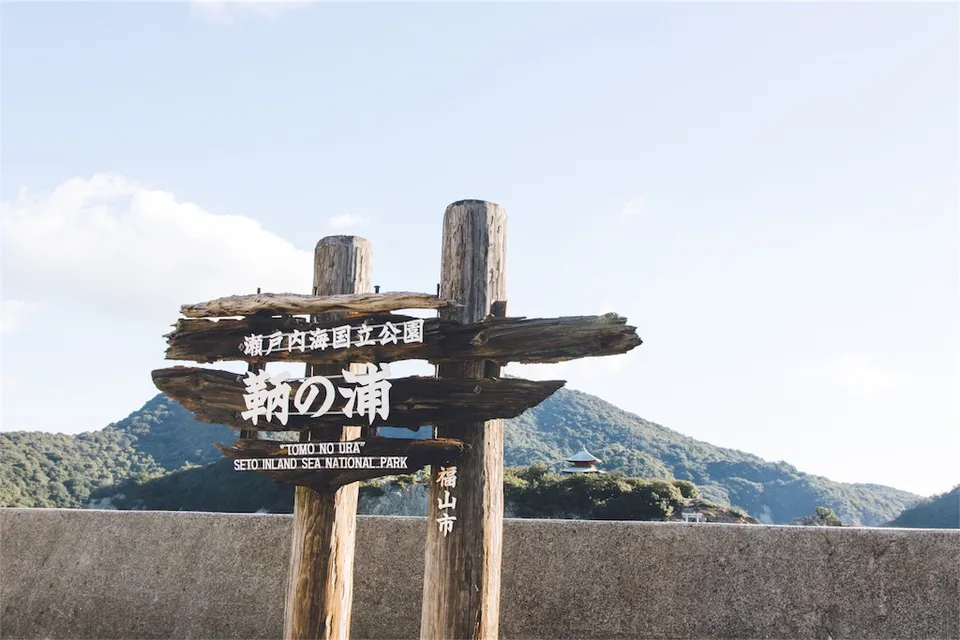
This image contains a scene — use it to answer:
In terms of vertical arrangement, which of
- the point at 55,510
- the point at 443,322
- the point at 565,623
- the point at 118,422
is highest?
the point at 118,422

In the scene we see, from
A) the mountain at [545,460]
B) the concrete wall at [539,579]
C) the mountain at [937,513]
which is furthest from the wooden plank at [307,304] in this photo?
the mountain at [937,513]

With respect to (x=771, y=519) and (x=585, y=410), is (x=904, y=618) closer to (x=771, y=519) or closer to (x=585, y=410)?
(x=585, y=410)

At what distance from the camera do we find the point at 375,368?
469cm

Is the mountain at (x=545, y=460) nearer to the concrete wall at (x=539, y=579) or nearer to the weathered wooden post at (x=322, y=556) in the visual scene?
the concrete wall at (x=539, y=579)

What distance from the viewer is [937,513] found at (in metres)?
40.5

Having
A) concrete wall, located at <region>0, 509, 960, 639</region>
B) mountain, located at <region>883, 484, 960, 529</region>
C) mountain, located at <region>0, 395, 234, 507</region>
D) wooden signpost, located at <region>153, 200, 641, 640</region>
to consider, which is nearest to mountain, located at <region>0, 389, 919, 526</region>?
mountain, located at <region>0, 395, 234, 507</region>

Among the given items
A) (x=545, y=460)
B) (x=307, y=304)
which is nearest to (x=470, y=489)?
(x=307, y=304)

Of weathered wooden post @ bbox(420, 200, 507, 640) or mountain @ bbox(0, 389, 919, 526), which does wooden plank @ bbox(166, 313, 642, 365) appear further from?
mountain @ bbox(0, 389, 919, 526)

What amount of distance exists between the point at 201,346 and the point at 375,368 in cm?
121

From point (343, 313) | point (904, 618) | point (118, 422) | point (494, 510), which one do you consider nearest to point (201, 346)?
point (343, 313)

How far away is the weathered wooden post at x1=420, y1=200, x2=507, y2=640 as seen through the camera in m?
4.41

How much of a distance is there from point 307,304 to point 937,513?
44.0 m

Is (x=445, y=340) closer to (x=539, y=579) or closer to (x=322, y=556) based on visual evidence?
(x=322, y=556)

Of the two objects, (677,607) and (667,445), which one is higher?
(667,445)
